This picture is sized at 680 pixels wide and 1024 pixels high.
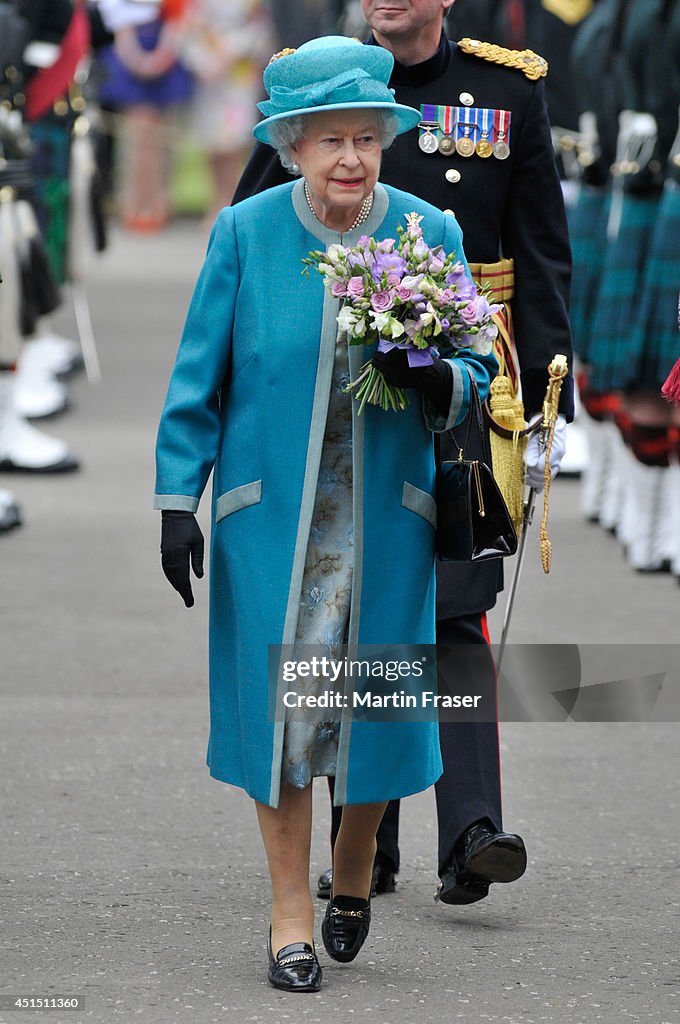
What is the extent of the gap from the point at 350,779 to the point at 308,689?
174mm

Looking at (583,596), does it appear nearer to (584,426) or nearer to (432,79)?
(584,426)

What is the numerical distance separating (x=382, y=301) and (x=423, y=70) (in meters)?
0.95

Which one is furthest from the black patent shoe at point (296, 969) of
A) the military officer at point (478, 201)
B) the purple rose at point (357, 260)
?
the purple rose at point (357, 260)

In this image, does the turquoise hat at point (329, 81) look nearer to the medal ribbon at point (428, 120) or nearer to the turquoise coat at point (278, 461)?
the turquoise coat at point (278, 461)

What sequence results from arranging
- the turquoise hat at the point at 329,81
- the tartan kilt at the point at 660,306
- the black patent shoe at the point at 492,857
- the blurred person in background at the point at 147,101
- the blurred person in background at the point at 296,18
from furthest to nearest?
the blurred person in background at the point at 147,101 → the blurred person in background at the point at 296,18 → the tartan kilt at the point at 660,306 → the black patent shoe at the point at 492,857 → the turquoise hat at the point at 329,81

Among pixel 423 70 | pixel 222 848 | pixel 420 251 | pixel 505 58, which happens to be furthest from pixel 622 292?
pixel 420 251

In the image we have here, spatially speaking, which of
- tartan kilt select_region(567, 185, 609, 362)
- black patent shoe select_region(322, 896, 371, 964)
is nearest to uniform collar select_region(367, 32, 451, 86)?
black patent shoe select_region(322, 896, 371, 964)

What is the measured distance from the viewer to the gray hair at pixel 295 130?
3893 mm

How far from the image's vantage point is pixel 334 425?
12.9ft

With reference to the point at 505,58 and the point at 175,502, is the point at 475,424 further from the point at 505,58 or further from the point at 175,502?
the point at 505,58

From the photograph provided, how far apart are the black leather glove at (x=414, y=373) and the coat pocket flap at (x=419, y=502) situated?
0.73 feet

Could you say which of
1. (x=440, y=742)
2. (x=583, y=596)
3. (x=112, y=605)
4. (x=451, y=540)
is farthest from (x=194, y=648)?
(x=451, y=540)

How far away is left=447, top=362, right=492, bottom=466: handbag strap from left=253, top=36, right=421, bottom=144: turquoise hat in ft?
1.61

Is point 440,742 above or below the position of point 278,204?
below
